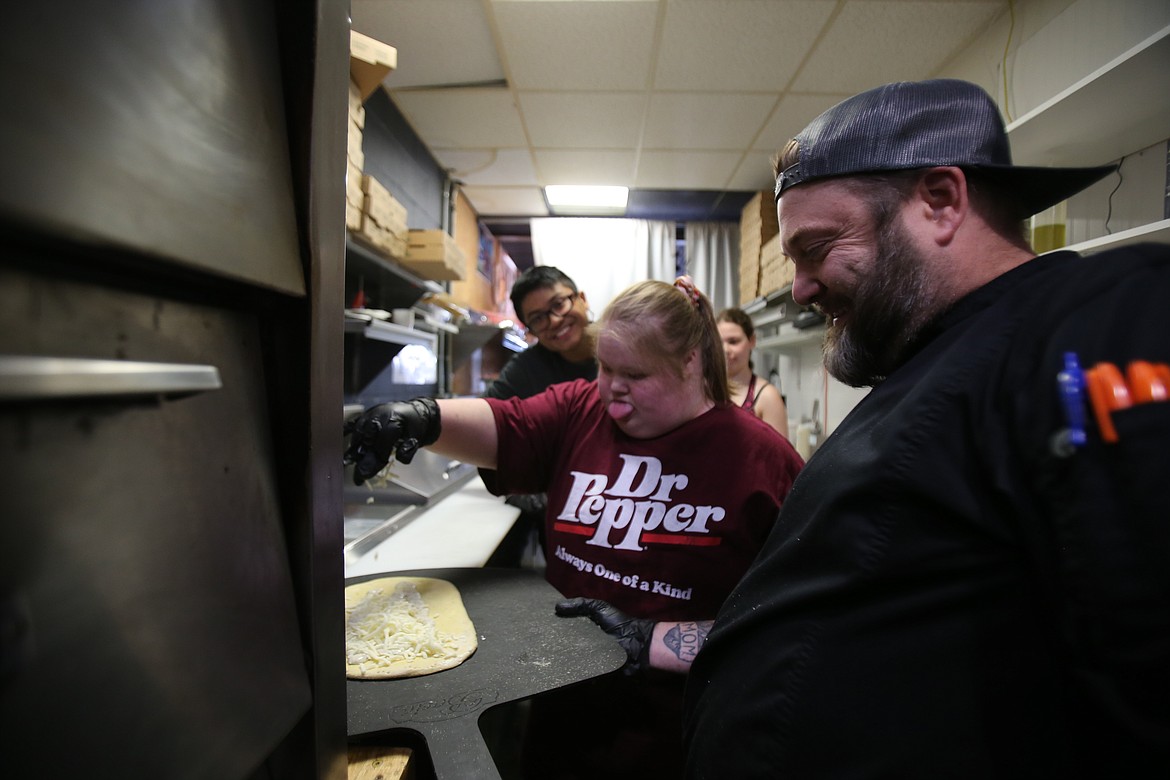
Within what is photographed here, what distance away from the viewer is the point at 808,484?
2.06ft

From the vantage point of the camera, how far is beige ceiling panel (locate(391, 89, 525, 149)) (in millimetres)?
2752

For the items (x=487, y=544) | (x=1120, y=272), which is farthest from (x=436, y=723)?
(x=487, y=544)

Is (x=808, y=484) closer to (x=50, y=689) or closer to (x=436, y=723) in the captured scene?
(x=436, y=723)

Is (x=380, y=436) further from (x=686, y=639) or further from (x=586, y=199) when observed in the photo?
(x=586, y=199)

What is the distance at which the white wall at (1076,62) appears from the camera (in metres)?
1.48

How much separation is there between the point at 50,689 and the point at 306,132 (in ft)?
1.50

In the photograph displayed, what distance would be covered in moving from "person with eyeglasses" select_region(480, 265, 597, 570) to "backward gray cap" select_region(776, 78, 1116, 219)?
1208 mm

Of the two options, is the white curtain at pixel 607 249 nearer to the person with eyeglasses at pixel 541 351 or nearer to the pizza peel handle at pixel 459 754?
the person with eyeglasses at pixel 541 351

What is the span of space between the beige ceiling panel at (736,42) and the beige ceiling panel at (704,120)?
0.11 meters

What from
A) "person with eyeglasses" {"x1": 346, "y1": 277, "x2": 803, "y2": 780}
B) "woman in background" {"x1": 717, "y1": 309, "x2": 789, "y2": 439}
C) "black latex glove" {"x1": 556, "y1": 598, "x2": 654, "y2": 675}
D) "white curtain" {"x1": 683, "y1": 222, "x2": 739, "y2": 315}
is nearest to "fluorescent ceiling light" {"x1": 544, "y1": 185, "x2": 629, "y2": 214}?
"white curtain" {"x1": 683, "y1": 222, "x2": 739, "y2": 315}

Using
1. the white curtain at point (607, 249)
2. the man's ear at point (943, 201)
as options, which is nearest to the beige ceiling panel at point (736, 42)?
the man's ear at point (943, 201)


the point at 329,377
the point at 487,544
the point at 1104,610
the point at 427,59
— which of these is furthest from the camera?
the point at 427,59

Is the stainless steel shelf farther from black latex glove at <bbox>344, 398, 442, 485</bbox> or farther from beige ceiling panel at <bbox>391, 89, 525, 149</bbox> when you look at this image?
beige ceiling panel at <bbox>391, 89, 525, 149</bbox>

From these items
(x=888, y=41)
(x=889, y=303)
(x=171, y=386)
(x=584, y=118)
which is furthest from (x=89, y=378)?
(x=584, y=118)
